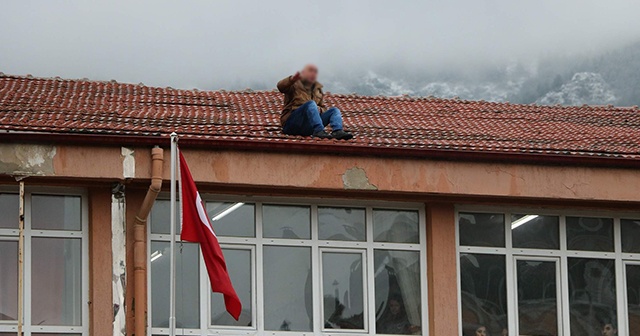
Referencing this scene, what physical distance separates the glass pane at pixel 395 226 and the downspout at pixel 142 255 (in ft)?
10.4

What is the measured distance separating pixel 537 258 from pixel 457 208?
4.28 feet

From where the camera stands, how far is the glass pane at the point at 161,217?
73.0ft

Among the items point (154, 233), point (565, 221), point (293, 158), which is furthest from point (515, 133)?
point (154, 233)

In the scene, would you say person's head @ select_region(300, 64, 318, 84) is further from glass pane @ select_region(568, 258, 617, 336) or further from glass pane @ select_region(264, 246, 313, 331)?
glass pane @ select_region(568, 258, 617, 336)

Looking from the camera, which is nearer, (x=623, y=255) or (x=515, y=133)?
(x=623, y=255)

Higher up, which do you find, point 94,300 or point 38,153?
point 38,153

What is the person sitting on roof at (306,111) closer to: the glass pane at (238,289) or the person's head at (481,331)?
the glass pane at (238,289)

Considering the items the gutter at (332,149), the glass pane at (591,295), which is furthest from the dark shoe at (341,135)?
the glass pane at (591,295)

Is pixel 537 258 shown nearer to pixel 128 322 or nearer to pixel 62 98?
pixel 128 322

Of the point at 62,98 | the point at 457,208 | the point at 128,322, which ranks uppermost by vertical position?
the point at 62,98

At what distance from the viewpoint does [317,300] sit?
22.6 m

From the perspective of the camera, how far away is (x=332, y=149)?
22.4 meters

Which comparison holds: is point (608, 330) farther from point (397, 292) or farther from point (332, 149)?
point (332, 149)

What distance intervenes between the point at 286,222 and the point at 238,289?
3.77 feet
